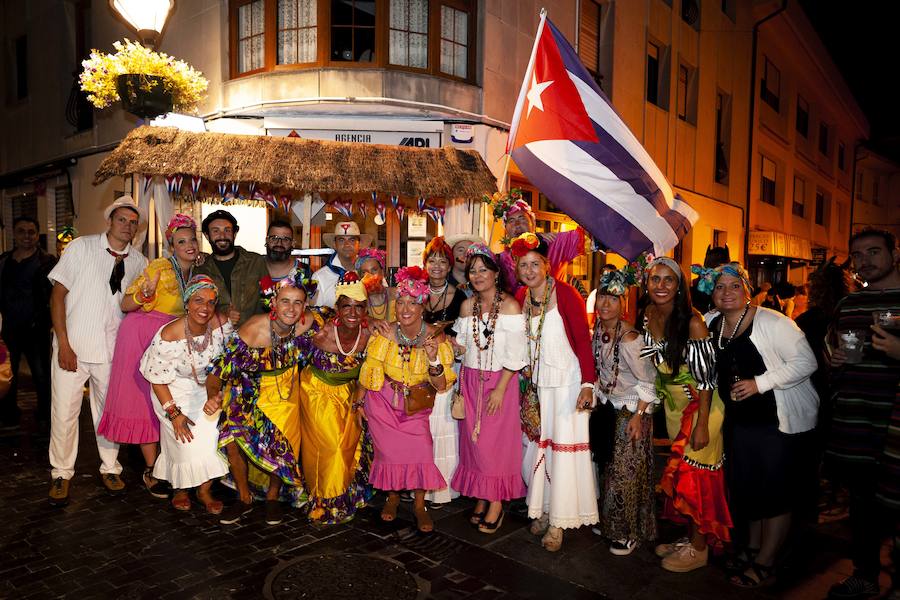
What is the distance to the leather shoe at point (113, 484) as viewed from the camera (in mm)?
5070

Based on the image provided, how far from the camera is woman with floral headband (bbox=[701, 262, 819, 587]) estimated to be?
3.69m

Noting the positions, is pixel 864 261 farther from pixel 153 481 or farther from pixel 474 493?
pixel 153 481

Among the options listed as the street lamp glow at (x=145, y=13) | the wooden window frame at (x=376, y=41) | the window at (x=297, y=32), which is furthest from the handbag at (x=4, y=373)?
the window at (x=297, y=32)

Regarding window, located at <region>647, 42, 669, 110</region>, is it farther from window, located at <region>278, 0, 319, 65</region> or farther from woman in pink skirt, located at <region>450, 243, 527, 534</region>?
woman in pink skirt, located at <region>450, 243, 527, 534</region>

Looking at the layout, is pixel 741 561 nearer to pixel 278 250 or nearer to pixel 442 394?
pixel 442 394

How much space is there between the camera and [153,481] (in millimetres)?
5152

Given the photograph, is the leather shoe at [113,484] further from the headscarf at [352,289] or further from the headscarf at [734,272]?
the headscarf at [734,272]

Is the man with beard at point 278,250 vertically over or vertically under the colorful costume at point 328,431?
over

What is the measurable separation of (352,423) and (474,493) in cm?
110

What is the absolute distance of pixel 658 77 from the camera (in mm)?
15117

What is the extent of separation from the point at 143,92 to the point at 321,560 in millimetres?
6067

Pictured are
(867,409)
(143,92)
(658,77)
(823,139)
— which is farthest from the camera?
(823,139)

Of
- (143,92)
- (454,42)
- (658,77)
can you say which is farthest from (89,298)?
(658,77)

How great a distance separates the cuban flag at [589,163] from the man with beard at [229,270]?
2.79m
